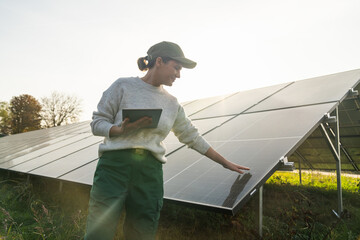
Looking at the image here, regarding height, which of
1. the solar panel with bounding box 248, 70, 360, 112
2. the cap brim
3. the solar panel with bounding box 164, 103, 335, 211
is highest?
the cap brim

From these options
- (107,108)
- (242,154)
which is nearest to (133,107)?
(107,108)

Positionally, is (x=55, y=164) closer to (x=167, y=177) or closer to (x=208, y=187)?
(x=167, y=177)

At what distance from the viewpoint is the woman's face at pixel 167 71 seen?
2.50 m

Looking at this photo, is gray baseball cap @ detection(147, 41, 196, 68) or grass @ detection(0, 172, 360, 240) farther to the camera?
grass @ detection(0, 172, 360, 240)

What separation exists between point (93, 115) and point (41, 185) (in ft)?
19.6

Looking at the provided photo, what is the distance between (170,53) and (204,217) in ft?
10.9

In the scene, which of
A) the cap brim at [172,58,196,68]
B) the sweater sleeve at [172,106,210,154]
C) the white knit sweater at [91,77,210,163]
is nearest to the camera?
the white knit sweater at [91,77,210,163]

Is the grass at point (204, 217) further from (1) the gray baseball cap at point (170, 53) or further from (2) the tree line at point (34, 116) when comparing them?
(2) the tree line at point (34, 116)

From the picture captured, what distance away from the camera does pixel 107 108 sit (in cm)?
233

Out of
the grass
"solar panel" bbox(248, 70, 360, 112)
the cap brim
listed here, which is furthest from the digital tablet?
"solar panel" bbox(248, 70, 360, 112)

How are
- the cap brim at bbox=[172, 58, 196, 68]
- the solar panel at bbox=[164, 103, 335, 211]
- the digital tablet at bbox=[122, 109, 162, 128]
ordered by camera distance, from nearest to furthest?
the digital tablet at bbox=[122, 109, 162, 128]
the cap brim at bbox=[172, 58, 196, 68]
the solar panel at bbox=[164, 103, 335, 211]

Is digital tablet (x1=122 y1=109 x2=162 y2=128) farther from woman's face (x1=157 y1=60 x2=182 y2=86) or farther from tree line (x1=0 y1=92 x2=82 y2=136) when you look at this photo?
tree line (x1=0 y1=92 x2=82 y2=136)

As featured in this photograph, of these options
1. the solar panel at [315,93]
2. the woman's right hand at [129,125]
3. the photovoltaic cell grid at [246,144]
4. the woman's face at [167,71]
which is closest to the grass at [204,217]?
the photovoltaic cell grid at [246,144]

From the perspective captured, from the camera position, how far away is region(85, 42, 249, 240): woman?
2012 millimetres
